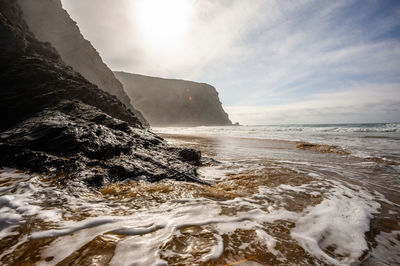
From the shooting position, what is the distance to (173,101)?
4102 inches

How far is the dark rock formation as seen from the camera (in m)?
3.59

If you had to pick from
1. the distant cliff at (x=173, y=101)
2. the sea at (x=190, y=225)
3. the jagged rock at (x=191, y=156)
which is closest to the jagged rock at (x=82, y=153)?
the sea at (x=190, y=225)

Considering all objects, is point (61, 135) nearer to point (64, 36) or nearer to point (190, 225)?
point (190, 225)

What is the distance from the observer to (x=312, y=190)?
3748 mm

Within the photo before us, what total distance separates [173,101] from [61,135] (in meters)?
102

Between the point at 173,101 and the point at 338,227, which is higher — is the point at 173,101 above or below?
above

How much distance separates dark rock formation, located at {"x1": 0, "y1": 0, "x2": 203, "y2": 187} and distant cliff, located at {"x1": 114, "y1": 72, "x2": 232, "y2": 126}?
9186 centimetres

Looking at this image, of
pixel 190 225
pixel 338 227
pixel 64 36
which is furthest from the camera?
pixel 64 36

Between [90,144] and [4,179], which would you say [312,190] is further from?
[4,179]

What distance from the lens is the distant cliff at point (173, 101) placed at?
10094 cm

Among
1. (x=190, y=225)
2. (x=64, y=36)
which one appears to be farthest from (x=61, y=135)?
(x=64, y=36)

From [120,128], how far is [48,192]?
3.22 metres

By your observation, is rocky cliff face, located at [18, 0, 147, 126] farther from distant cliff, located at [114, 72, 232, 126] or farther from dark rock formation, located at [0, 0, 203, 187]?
distant cliff, located at [114, 72, 232, 126]

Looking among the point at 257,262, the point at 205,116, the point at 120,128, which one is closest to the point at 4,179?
the point at 120,128
